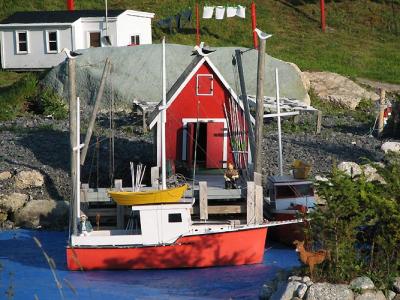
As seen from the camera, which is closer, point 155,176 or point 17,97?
point 155,176

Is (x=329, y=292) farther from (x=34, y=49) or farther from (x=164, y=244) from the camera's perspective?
(x=34, y=49)

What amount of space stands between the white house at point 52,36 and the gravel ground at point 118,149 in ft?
39.7

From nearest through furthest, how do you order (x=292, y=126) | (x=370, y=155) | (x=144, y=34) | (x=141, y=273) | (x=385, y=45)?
(x=141, y=273), (x=370, y=155), (x=292, y=126), (x=144, y=34), (x=385, y=45)

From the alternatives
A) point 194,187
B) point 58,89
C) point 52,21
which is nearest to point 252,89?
point 58,89

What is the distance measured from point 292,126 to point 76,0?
31022 mm

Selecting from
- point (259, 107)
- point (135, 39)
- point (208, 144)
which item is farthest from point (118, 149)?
point (135, 39)

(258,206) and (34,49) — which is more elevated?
(34,49)

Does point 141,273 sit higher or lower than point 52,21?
lower

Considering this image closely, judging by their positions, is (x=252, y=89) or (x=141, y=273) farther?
(x=252, y=89)

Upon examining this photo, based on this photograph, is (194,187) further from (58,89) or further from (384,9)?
(384,9)

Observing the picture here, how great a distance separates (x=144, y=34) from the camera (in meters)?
61.3

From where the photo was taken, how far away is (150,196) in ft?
95.3

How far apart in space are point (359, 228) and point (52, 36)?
36.7 metres

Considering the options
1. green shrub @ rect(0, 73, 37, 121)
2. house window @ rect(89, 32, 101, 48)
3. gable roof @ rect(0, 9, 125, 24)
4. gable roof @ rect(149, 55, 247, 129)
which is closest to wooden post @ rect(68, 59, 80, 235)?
gable roof @ rect(149, 55, 247, 129)
